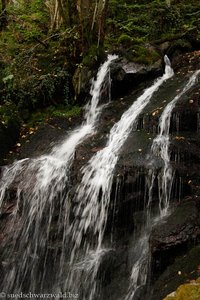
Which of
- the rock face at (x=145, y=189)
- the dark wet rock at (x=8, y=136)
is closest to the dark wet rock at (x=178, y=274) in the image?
the rock face at (x=145, y=189)

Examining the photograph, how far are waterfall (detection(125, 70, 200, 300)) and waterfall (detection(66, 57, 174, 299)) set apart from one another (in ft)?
2.33

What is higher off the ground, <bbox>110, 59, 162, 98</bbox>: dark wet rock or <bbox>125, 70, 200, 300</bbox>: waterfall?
<bbox>110, 59, 162, 98</bbox>: dark wet rock

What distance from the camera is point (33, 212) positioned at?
7.40 m

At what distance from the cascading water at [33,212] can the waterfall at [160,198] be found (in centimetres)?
167

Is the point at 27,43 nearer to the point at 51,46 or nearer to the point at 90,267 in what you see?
the point at 51,46

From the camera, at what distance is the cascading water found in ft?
22.5

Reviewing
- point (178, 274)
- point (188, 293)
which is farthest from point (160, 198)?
point (188, 293)

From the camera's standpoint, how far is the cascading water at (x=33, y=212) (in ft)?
22.5

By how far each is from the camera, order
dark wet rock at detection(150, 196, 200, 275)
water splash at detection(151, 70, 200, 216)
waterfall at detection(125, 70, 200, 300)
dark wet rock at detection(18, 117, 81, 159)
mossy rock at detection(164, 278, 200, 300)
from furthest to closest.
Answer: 1. dark wet rock at detection(18, 117, 81, 159)
2. water splash at detection(151, 70, 200, 216)
3. waterfall at detection(125, 70, 200, 300)
4. dark wet rock at detection(150, 196, 200, 275)
5. mossy rock at detection(164, 278, 200, 300)

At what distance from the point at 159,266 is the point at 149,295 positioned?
446mm

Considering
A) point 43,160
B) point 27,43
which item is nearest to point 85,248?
point 43,160

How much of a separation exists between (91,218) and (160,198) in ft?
4.31

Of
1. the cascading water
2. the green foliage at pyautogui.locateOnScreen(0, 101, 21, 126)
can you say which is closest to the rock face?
the cascading water

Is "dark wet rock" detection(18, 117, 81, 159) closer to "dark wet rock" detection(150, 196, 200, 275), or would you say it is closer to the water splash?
the water splash
